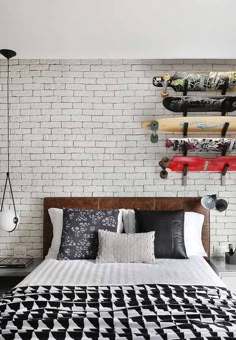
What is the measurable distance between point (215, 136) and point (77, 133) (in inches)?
53.3

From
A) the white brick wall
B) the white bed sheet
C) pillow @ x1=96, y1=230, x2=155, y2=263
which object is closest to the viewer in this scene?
the white bed sheet

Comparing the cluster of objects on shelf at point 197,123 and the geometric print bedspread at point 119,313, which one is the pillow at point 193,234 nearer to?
the cluster of objects on shelf at point 197,123

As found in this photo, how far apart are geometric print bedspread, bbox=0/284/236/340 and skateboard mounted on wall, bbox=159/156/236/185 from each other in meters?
1.54

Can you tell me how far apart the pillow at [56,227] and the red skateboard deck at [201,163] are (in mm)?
705

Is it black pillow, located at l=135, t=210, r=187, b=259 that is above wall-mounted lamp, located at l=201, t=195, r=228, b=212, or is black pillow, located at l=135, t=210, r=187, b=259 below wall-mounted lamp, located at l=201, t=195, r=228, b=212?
below

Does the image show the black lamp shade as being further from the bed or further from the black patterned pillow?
the bed

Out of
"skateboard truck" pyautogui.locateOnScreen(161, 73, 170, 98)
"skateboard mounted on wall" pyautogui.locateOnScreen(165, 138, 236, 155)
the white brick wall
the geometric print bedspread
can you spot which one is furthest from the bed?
"skateboard truck" pyautogui.locateOnScreen(161, 73, 170, 98)

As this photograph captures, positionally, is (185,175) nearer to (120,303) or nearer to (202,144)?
(202,144)

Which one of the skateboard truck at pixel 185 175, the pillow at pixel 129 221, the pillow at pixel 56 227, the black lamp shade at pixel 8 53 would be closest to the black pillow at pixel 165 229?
the pillow at pixel 129 221

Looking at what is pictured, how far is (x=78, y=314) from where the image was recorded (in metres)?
1.97

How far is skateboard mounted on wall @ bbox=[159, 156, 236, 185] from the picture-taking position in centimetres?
376

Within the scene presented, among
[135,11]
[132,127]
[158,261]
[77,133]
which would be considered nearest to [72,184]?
[77,133]

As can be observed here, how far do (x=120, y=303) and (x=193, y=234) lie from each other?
5.29ft

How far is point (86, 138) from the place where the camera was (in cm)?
389
